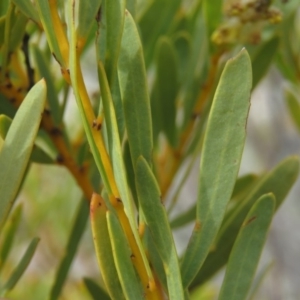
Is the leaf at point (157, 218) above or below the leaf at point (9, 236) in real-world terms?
above

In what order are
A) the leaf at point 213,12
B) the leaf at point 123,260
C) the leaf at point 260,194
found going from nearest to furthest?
1. the leaf at point 123,260
2. the leaf at point 260,194
3. the leaf at point 213,12

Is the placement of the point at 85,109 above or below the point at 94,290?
above

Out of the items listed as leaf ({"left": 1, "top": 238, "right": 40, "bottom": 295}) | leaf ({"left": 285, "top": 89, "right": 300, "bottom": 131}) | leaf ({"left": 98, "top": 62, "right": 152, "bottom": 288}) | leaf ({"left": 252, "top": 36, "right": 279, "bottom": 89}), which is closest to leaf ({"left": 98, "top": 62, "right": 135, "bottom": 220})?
leaf ({"left": 98, "top": 62, "right": 152, "bottom": 288})

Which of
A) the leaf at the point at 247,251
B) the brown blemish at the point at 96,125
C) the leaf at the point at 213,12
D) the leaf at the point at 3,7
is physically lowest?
the leaf at the point at 247,251

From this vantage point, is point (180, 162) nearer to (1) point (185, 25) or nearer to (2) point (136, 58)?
(1) point (185, 25)

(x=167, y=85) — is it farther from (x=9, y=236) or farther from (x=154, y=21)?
(x=9, y=236)

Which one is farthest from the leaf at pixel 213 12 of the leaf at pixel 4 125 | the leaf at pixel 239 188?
the leaf at pixel 4 125

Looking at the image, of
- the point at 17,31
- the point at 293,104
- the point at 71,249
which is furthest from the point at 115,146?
the point at 293,104

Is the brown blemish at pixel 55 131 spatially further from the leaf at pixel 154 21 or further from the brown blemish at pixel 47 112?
the leaf at pixel 154 21
